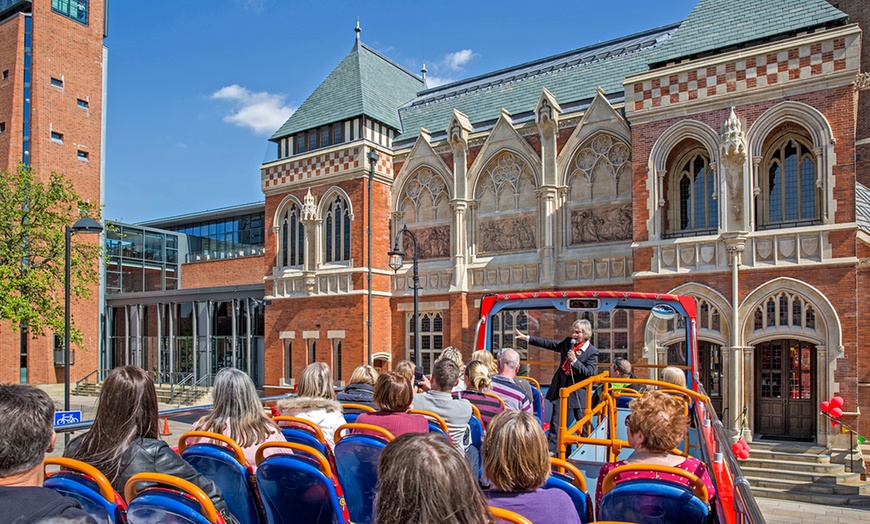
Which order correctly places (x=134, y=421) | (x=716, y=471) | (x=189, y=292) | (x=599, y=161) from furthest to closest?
1. (x=189, y=292)
2. (x=599, y=161)
3. (x=716, y=471)
4. (x=134, y=421)

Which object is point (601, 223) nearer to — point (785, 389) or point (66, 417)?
point (785, 389)

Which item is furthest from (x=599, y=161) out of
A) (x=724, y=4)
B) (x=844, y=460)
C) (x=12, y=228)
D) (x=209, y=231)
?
(x=209, y=231)

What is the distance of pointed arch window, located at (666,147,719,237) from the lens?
16234 millimetres

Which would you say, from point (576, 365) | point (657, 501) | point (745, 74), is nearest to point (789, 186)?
point (745, 74)

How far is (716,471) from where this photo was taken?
13.9ft

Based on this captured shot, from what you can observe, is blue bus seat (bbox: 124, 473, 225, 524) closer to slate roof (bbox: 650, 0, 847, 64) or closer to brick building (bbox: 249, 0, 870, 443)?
brick building (bbox: 249, 0, 870, 443)

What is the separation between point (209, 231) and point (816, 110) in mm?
35129

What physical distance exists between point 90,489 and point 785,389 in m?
15.6

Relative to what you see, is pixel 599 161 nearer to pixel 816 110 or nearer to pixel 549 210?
pixel 549 210

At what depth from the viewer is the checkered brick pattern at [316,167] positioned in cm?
2185

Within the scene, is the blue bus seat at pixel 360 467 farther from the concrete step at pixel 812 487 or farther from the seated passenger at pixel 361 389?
the concrete step at pixel 812 487

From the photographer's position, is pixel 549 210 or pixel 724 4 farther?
pixel 549 210

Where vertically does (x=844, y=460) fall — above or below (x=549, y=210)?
below

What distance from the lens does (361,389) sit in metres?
6.58
